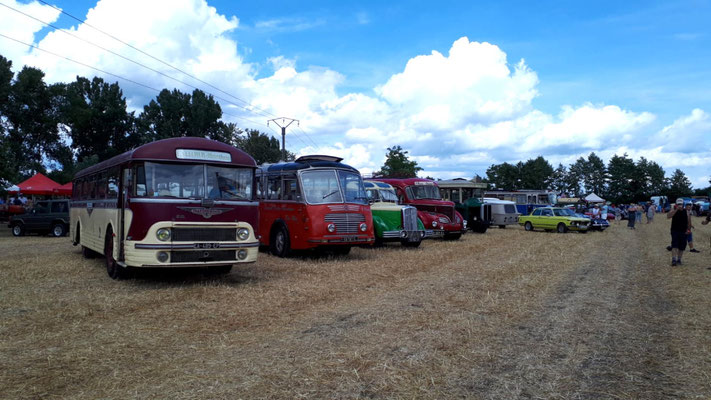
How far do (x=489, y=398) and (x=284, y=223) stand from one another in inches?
413

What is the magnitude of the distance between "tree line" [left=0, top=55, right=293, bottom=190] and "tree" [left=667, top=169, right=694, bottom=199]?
92.4 metres

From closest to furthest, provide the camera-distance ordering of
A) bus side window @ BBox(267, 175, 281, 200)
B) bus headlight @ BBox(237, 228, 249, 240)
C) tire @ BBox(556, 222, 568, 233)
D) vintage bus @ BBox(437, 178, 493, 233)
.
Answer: bus headlight @ BBox(237, 228, 249, 240) → bus side window @ BBox(267, 175, 281, 200) → vintage bus @ BBox(437, 178, 493, 233) → tire @ BBox(556, 222, 568, 233)

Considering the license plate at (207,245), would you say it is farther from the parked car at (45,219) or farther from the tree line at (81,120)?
the tree line at (81,120)

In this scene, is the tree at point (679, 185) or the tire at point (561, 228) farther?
the tree at point (679, 185)

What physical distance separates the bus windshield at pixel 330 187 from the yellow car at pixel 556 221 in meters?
17.8

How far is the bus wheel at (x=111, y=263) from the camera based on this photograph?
10367 mm

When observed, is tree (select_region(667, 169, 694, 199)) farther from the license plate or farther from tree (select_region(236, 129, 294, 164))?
the license plate

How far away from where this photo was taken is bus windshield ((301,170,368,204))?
13.7 meters

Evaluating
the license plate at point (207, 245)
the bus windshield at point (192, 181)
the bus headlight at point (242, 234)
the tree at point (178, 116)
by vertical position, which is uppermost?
the tree at point (178, 116)

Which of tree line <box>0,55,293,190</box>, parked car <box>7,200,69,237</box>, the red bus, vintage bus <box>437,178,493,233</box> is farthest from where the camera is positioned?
tree line <box>0,55,293,190</box>

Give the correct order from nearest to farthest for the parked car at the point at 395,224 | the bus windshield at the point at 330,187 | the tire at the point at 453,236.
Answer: the bus windshield at the point at 330,187
the parked car at the point at 395,224
the tire at the point at 453,236

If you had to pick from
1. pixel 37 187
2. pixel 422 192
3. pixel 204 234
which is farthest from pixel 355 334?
pixel 37 187

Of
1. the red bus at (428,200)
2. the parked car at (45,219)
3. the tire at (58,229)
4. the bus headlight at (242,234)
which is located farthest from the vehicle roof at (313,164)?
the tire at (58,229)

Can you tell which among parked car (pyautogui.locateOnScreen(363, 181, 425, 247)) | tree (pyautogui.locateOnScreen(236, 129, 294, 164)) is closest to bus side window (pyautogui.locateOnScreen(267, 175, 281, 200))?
parked car (pyautogui.locateOnScreen(363, 181, 425, 247))
